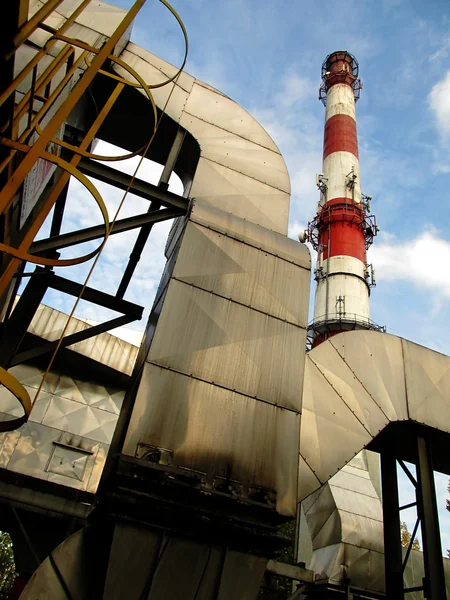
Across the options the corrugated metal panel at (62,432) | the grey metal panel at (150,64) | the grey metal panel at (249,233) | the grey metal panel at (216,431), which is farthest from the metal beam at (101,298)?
the corrugated metal panel at (62,432)

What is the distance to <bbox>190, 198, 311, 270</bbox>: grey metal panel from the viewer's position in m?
5.68

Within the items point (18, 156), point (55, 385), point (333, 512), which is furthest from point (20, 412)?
point (18, 156)

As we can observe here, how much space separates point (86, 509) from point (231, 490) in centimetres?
182

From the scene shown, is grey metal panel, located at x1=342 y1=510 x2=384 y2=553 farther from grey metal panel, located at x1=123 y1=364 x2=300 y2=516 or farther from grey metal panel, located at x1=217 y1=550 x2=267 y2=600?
grey metal panel, located at x1=217 y1=550 x2=267 y2=600

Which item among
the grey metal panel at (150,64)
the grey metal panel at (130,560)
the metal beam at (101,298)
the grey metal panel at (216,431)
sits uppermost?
the grey metal panel at (150,64)

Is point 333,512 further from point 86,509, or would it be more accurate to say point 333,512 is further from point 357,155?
point 357,155

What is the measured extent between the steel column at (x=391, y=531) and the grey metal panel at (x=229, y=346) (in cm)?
379

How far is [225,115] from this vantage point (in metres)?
7.26

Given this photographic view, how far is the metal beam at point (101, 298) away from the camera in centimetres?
602

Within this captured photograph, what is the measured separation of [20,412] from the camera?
11422 millimetres

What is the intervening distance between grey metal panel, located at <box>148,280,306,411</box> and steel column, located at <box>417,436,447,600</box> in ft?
10.2

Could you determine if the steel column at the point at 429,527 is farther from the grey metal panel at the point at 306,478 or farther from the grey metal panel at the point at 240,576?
the grey metal panel at the point at 240,576

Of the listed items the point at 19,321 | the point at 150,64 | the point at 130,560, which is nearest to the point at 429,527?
the point at 130,560

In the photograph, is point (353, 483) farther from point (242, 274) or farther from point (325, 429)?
point (242, 274)
